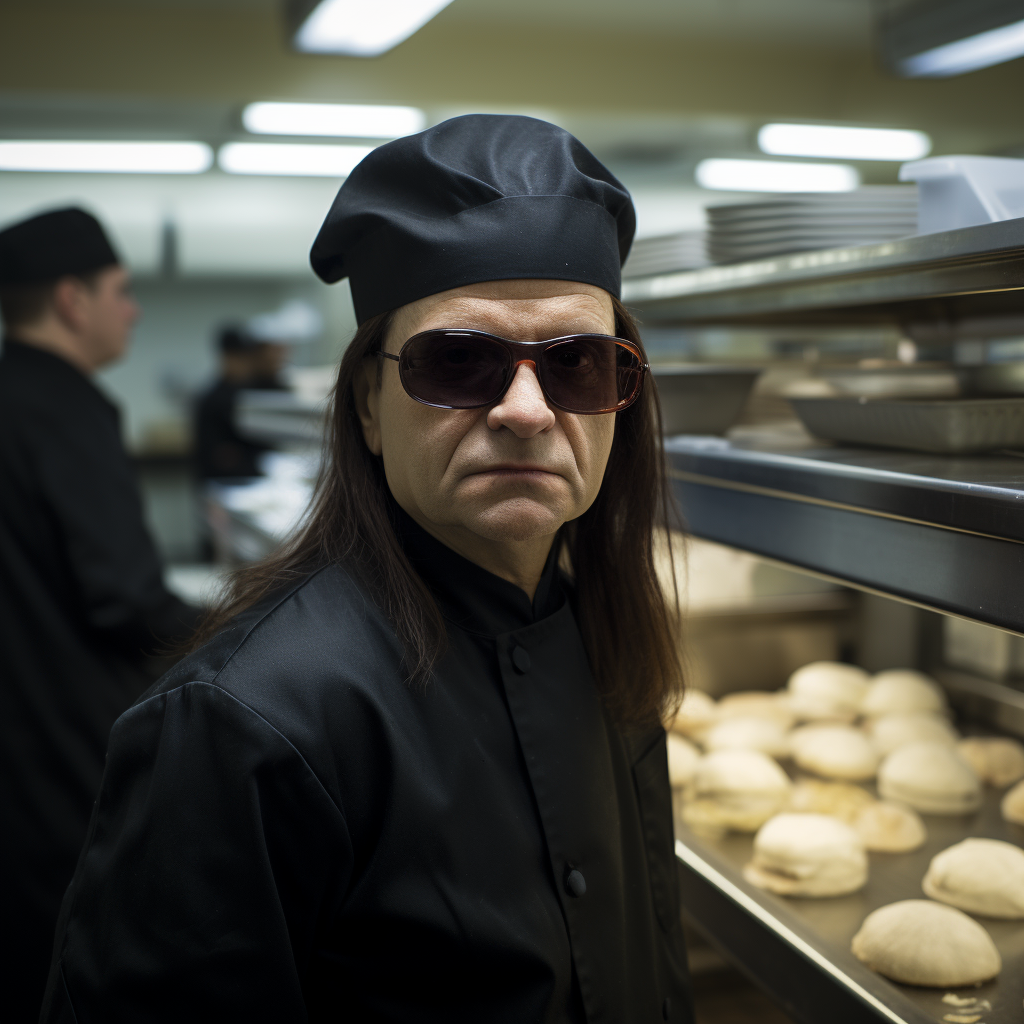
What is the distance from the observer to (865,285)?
4.28ft

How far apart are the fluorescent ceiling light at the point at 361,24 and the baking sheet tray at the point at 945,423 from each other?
72.4 inches

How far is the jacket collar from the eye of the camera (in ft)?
3.32

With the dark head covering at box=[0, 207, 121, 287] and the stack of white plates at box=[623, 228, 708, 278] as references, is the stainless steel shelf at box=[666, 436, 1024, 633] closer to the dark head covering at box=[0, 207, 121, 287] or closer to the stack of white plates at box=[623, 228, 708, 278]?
the stack of white plates at box=[623, 228, 708, 278]

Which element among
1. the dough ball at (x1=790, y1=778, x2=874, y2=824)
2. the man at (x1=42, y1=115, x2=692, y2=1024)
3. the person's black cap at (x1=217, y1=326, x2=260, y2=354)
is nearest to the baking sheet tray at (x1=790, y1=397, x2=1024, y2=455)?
the man at (x1=42, y1=115, x2=692, y2=1024)

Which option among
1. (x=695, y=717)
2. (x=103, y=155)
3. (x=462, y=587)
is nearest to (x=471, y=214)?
(x=462, y=587)

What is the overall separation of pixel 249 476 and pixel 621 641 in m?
4.91

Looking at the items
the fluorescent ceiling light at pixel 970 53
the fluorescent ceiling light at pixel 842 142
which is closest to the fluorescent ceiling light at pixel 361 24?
the fluorescent ceiling light at pixel 970 53

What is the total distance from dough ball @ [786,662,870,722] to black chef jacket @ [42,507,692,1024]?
118 cm

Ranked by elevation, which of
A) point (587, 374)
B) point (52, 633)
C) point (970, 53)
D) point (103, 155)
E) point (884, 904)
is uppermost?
point (103, 155)

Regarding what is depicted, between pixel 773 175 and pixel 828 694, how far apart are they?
451 centimetres

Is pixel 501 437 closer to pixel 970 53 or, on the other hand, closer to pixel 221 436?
pixel 970 53

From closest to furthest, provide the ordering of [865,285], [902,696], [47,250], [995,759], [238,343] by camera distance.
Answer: [865,285] < [995,759] < [902,696] < [47,250] < [238,343]

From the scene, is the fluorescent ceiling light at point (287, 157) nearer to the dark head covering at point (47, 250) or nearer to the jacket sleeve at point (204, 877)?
the dark head covering at point (47, 250)

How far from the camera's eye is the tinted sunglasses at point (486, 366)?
35.9 inches
